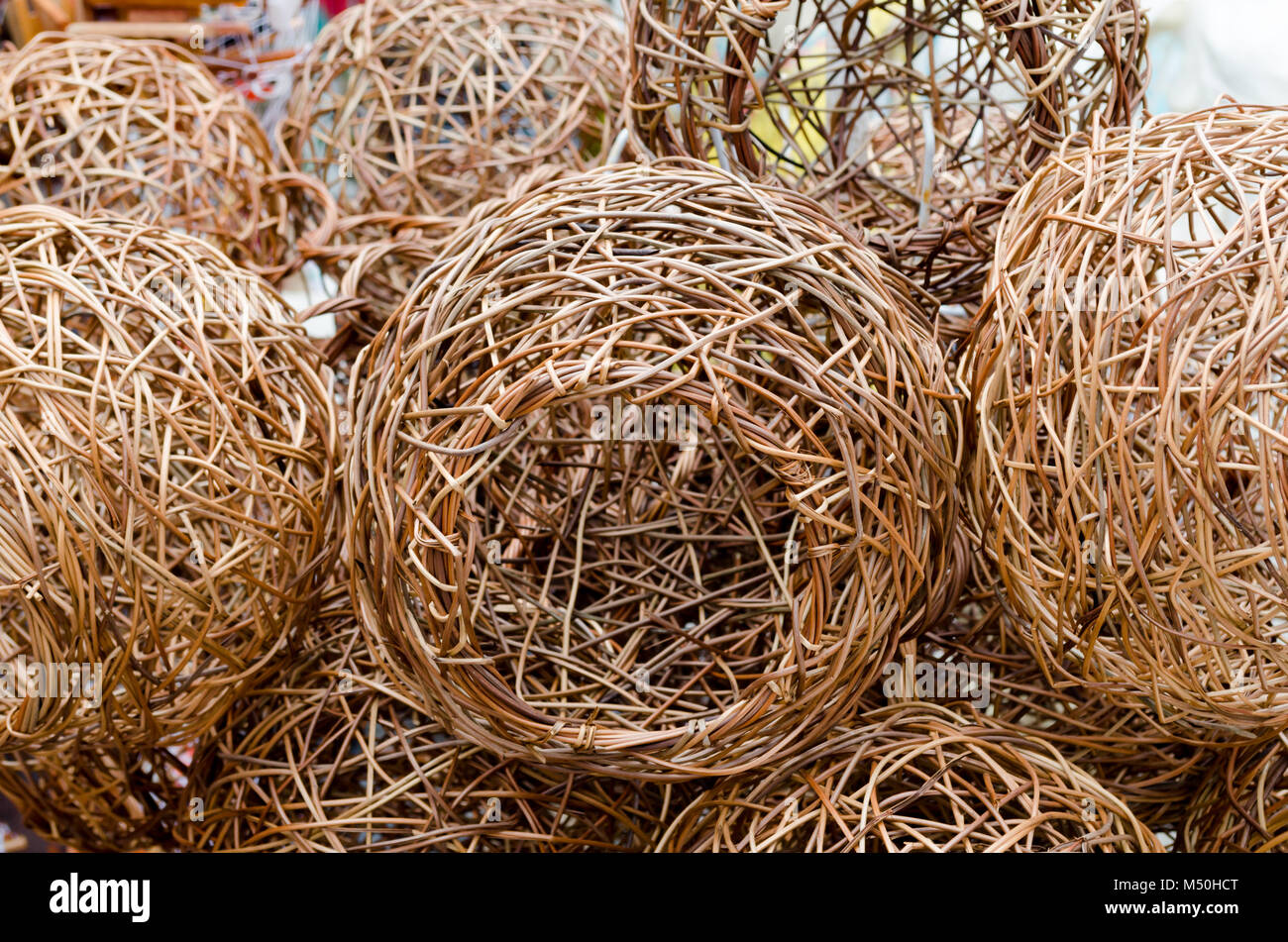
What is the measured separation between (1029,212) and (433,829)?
0.56 meters

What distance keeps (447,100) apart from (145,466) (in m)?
0.50

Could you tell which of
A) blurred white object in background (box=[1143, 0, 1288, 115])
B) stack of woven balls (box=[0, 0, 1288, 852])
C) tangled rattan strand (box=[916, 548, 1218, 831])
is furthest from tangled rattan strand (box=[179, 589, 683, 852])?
blurred white object in background (box=[1143, 0, 1288, 115])

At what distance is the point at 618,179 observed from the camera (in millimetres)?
637

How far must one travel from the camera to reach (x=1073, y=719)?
0.69 m

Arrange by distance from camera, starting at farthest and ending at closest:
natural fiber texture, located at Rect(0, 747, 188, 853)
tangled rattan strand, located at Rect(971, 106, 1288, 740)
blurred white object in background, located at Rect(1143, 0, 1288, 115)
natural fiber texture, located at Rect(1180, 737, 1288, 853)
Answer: blurred white object in background, located at Rect(1143, 0, 1288, 115)
natural fiber texture, located at Rect(0, 747, 188, 853)
natural fiber texture, located at Rect(1180, 737, 1288, 853)
tangled rattan strand, located at Rect(971, 106, 1288, 740)

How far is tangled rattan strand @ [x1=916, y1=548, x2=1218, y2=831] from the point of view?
2.25ft

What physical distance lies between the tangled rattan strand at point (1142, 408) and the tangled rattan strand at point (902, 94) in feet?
0.27

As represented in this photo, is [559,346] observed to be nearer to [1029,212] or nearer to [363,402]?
[363,402]

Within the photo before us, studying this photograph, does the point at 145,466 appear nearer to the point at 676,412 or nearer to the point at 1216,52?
the point at 676,412

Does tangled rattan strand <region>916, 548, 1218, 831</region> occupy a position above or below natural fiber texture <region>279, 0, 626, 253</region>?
below

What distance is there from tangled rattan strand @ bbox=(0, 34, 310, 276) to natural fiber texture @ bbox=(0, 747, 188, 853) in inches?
16.3

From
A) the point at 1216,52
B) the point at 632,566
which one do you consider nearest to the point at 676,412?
the point at 632,566

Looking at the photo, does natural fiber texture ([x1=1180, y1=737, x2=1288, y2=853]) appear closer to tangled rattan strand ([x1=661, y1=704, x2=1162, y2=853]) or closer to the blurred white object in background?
tangled rattan strand ([x1=661, y1=704, x2=1162, y2=853])
